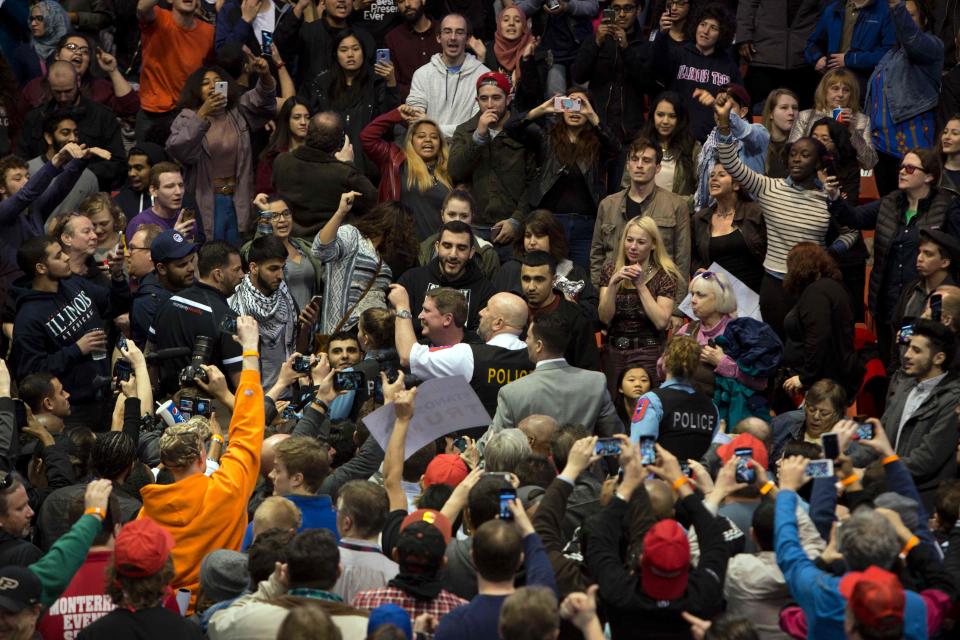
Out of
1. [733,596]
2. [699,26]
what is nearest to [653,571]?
[733,596]

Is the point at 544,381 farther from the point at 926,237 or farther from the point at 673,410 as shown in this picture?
the point at 926,237

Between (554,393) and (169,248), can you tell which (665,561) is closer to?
(554,393)

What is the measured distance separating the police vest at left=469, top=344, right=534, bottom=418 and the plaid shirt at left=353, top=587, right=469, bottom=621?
8.16 ft

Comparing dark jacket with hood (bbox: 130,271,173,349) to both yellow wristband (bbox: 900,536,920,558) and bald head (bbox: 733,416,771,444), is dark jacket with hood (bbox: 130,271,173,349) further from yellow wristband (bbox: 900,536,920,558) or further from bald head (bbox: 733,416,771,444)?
yellow wristband (bbox: 900,536,920,558)

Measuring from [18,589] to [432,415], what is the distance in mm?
1904

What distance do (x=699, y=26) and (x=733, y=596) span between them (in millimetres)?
6786

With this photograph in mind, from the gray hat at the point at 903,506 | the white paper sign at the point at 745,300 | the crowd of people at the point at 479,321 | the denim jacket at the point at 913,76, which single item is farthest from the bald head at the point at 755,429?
the denim jacket at the point at 913,76

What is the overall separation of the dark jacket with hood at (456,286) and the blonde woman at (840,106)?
3.16 m

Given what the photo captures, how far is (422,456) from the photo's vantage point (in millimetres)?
6293

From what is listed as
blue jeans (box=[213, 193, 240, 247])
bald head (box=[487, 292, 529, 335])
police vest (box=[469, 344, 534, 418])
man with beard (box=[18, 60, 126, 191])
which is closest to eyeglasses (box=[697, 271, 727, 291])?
bald head (box=[487, 292, 529, 335])

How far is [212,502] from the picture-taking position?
590 cm

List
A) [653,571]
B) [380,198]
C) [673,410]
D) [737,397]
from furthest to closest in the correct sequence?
[380,198], [737,397], [673,410], [653,571]

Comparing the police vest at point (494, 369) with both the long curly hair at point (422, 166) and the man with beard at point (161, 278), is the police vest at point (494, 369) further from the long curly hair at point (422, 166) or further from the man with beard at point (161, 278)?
the long curly hair at point (422, 166)

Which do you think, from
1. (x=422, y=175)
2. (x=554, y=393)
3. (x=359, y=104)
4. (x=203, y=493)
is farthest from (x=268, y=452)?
(x=359, y=104)
